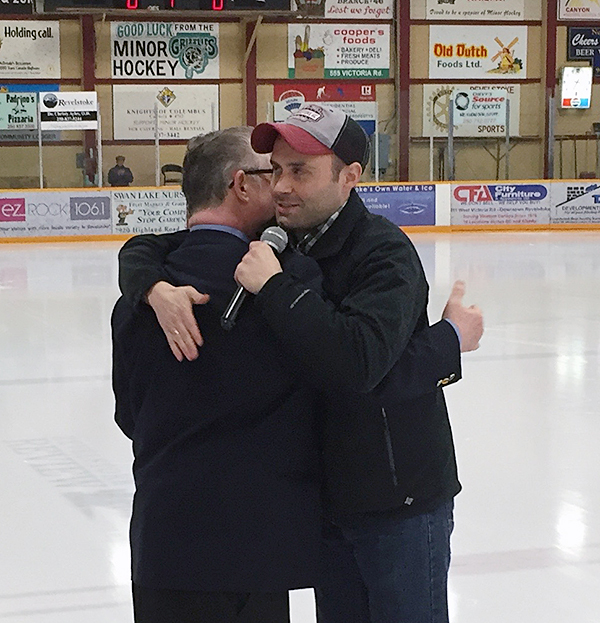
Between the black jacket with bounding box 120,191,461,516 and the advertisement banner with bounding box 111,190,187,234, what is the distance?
1635 cm

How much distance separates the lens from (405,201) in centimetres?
1927

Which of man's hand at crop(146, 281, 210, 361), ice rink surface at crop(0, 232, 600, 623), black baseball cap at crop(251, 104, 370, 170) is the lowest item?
ice rink surface at crop(0, 232, 600, 623)

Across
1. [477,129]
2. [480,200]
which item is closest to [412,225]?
[480,200]

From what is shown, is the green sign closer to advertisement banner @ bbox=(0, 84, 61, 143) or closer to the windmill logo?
advertisement banner @ bbox=(0, 84, 61, 143)

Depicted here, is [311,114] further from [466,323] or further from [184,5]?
[184,5]

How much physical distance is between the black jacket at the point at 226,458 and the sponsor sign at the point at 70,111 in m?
17.5

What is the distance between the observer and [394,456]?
176 cm

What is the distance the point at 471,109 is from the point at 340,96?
2.58 metres

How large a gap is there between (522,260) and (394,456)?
12.4 m

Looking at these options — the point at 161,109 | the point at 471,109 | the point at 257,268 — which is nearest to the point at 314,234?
the point at 257,268

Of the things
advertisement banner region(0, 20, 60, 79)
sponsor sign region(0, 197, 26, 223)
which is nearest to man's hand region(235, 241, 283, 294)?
sponsor sign region(0, 197, 26, 223)

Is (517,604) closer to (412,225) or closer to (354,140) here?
(354,140)

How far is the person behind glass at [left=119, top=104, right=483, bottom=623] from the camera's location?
164cm

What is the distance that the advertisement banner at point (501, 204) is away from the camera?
1964cm
